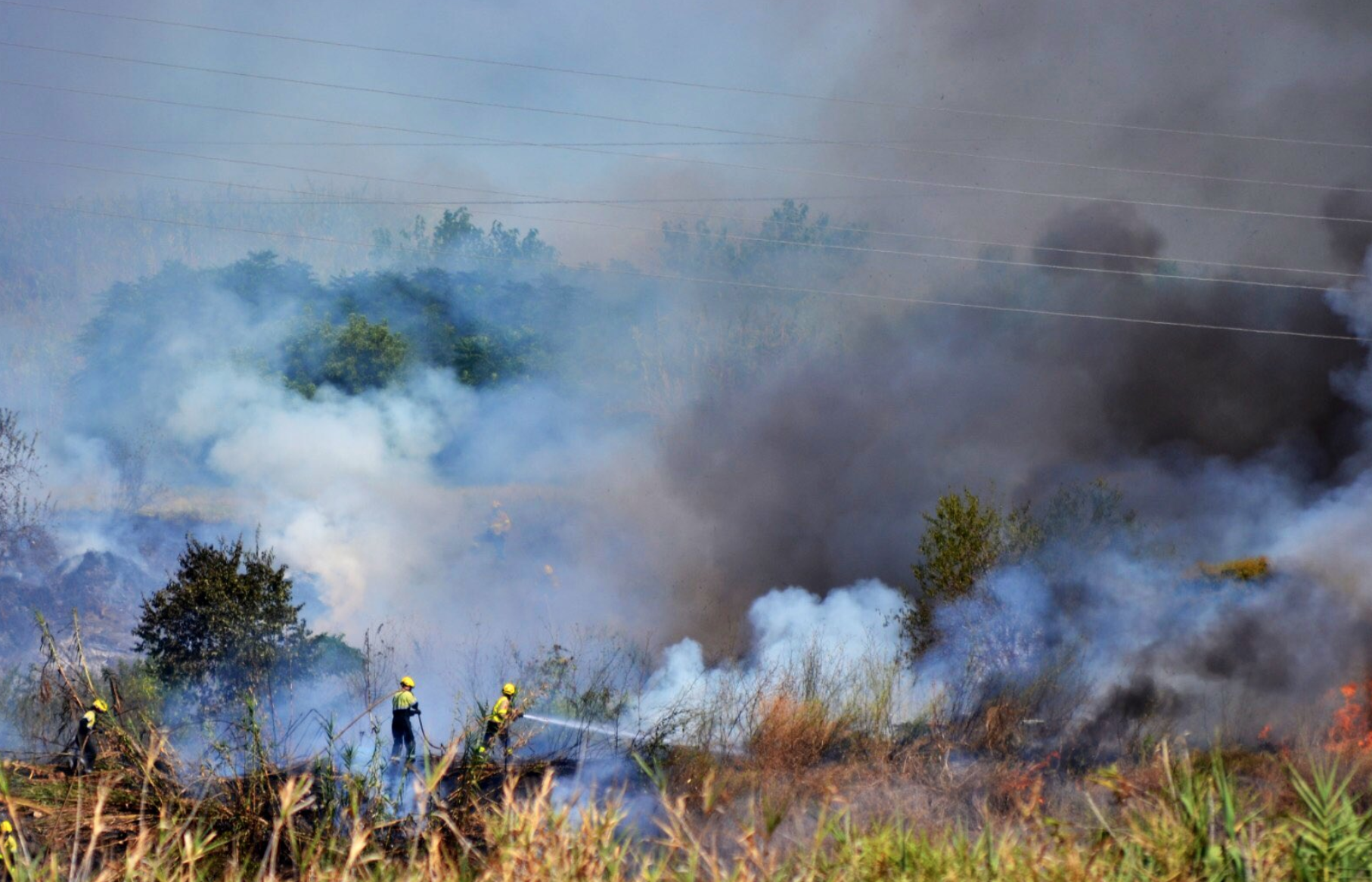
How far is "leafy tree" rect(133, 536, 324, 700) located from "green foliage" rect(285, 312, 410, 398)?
969cm

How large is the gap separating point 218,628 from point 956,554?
39.7ft

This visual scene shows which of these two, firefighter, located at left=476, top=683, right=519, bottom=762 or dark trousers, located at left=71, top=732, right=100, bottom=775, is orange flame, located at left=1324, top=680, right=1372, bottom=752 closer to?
firefighter, located at left=476, top=683, right=519, bottom=762

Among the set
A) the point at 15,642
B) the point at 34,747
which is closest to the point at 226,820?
the point at 34,747

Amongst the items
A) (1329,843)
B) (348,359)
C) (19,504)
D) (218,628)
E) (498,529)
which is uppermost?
(348,359)

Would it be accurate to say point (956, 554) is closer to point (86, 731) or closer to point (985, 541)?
point (985, 541)

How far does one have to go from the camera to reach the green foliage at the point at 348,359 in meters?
25.4

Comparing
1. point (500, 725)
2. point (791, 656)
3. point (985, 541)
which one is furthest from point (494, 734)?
point (985, 541)

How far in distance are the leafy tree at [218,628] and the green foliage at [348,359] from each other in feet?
31.8

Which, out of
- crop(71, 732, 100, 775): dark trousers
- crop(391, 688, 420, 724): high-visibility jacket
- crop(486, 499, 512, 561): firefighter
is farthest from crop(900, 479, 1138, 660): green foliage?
crop(71, 732, 100, 775): dark trousers

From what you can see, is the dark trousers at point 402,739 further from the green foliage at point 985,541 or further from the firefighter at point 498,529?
the firefighter at point 498,529

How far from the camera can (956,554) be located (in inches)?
766

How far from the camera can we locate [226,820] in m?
7.53

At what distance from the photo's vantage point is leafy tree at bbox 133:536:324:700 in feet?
51.6

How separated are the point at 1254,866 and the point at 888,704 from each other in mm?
10762
